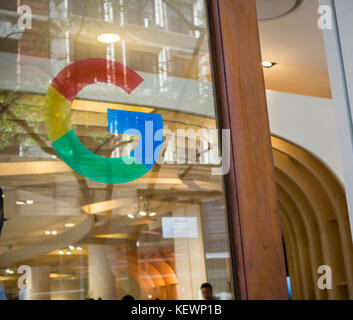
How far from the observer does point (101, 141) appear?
6.26ft

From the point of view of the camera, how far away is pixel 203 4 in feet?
6.46

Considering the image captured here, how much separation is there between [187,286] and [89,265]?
421 mm

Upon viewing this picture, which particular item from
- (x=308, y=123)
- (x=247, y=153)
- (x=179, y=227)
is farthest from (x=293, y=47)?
(x=247, y=153)

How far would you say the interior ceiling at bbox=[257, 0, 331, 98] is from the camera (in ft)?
11.2

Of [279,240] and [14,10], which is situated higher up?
[14,10]

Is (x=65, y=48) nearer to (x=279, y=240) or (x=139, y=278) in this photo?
(x=139, y=278)

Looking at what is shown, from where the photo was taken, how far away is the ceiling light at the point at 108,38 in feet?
6.61

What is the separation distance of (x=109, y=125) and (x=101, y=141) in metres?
0.07

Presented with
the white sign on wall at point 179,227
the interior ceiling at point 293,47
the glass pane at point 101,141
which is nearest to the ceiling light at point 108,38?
the glass pane at point 101,141

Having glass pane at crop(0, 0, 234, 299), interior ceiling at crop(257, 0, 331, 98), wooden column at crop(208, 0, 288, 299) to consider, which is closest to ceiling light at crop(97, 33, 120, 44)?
glass pane at crop(0, 0, 234, 299)

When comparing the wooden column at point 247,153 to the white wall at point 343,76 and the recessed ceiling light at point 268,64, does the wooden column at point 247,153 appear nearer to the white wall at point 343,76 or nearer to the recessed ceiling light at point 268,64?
the white wall at point 343,76
